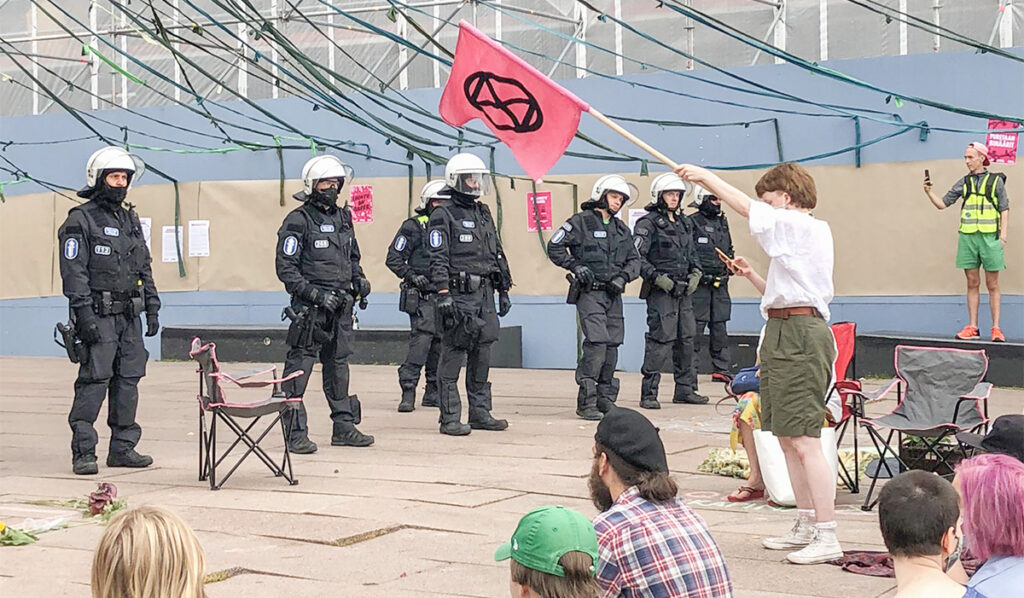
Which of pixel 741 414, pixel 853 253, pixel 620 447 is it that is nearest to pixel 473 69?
pixel 741 414

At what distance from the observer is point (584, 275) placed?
11414 millimetres

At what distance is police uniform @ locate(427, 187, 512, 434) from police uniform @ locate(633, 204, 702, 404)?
1.89 m

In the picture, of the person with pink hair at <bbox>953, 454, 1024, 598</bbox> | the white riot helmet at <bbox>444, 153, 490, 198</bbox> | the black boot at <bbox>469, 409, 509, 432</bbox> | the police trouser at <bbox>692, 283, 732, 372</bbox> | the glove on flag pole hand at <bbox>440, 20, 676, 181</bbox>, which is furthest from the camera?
the police trouser at <bbox>692, 283, 732, 372</bbox>

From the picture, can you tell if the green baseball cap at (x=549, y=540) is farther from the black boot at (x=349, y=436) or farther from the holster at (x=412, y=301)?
the holster at (x=412, y=301)

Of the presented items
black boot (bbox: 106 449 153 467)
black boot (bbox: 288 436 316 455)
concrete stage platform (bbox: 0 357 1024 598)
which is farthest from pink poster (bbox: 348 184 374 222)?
black boot (bbox: 106 449 153 467)

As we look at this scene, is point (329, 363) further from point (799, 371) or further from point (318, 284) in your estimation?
point (799, 371)

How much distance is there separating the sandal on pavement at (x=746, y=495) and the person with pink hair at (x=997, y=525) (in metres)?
4.16

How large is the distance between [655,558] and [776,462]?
150 inches

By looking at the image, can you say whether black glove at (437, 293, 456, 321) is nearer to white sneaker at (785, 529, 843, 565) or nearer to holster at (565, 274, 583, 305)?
holster at (565, 274, 583, 305)

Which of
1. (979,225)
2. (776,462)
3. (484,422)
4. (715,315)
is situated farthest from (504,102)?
(979,225)

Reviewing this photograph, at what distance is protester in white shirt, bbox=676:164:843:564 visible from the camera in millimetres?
5938

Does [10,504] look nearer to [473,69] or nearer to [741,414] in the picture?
[473,69]

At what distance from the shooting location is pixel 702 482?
8.42m

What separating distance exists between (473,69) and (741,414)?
243 cm
